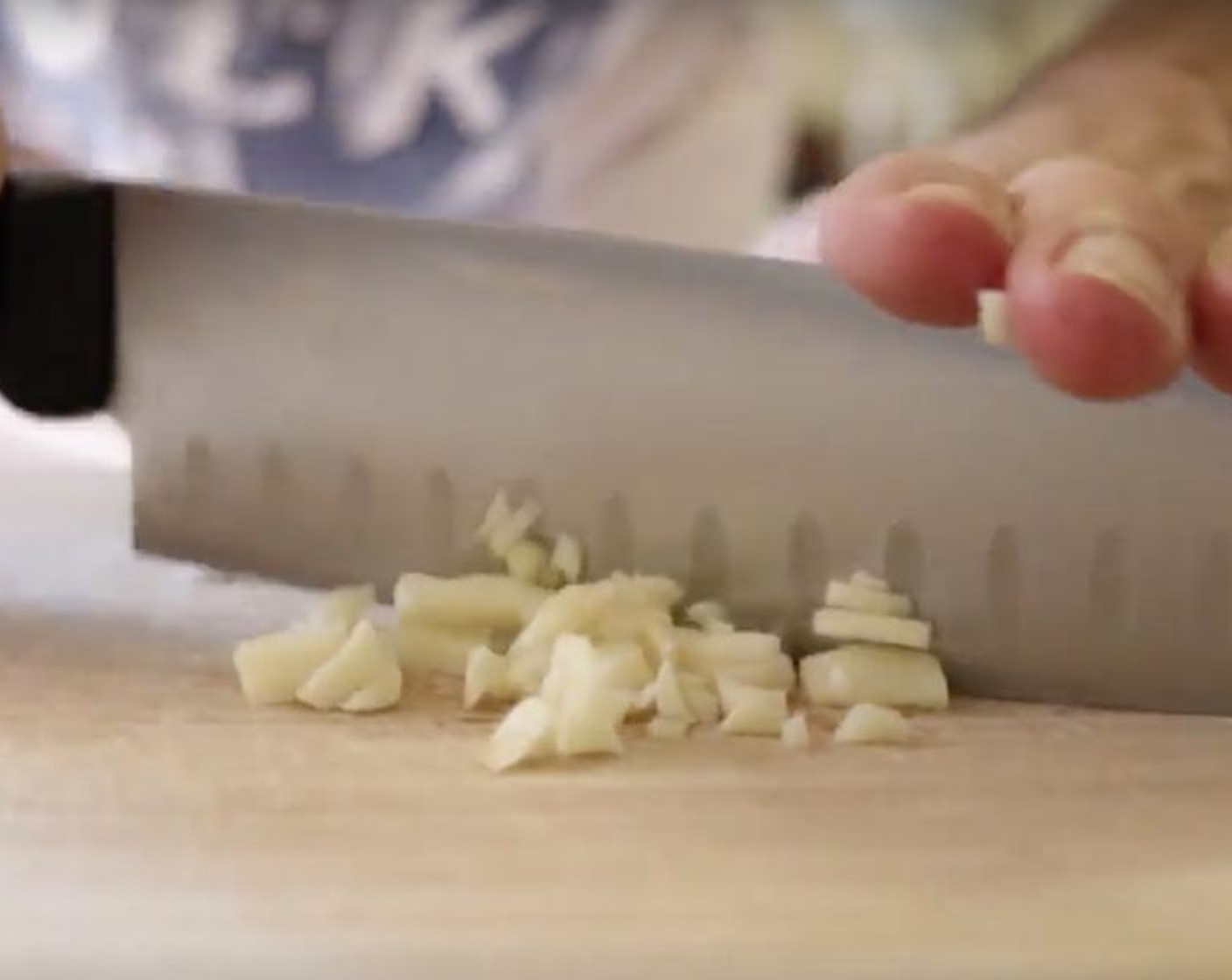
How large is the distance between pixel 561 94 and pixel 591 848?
36 centimetres

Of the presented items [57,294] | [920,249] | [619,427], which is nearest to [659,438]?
[619,427]

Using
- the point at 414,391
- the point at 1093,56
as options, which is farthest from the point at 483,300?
the point at 1093,56

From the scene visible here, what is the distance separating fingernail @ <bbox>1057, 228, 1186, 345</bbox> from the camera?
525 millimetres

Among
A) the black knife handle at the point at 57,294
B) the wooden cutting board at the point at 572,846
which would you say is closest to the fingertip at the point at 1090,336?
the wooden cutting board at the point at 572,846

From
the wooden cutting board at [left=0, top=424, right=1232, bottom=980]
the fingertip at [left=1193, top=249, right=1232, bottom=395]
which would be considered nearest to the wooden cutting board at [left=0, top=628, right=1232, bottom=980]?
the wooden cutting board at [left=0, top=424, right=1232, bottom=980]

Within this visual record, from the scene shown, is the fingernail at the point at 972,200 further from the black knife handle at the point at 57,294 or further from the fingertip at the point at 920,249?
the black knife handle at the point at 57,294

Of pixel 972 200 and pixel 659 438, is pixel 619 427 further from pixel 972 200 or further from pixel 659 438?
pixel 972 200

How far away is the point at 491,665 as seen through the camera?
0.61 meters

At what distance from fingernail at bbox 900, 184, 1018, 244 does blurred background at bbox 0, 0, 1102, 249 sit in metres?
0.13

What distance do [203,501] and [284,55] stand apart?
0.20 meters

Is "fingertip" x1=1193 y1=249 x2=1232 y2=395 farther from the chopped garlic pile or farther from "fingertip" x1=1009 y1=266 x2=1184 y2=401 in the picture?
the chopped garlic pile

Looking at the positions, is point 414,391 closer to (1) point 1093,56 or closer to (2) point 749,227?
(2) point 749,227

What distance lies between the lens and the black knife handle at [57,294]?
70 cm

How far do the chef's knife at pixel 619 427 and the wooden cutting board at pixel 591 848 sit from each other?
0.04 metres
